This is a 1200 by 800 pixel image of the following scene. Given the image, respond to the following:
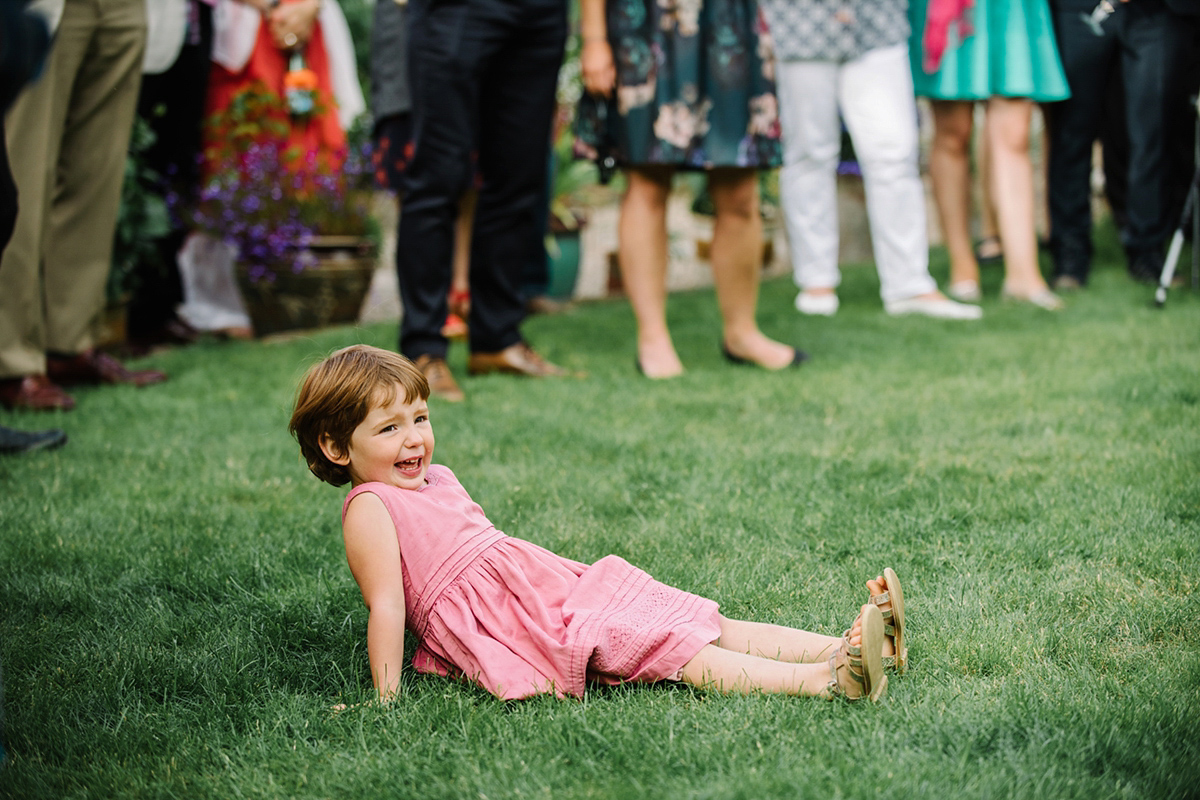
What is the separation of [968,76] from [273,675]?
14.3 feet

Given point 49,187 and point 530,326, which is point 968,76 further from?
point 49,187

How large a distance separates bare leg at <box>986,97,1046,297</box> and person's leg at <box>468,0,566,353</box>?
2363 mm

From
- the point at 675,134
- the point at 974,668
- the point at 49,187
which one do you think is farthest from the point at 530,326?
the point at 974,668

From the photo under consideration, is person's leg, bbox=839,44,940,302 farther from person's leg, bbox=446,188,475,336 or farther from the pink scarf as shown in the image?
person's leg, bbox=446,188,475,336

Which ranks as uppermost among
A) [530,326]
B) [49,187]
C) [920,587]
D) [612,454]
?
[49,187]

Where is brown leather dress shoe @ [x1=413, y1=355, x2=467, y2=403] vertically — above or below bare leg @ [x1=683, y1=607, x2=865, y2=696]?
below

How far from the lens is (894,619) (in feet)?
5.00

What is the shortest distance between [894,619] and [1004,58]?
4147mm

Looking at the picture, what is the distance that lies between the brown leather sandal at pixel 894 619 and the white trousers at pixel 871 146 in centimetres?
362

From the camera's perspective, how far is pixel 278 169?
16.7 feet

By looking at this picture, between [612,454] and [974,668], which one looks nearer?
[974,668]

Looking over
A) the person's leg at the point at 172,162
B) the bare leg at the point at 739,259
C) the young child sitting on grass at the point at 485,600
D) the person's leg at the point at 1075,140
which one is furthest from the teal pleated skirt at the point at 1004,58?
the young child sitting on grass at the point at 485,600

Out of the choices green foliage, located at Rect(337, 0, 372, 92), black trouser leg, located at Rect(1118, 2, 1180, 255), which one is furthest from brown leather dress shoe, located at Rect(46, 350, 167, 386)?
green foliage, located at Rect(337, 0, 372, 92)

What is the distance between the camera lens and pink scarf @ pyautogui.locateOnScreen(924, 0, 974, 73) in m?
4.95
